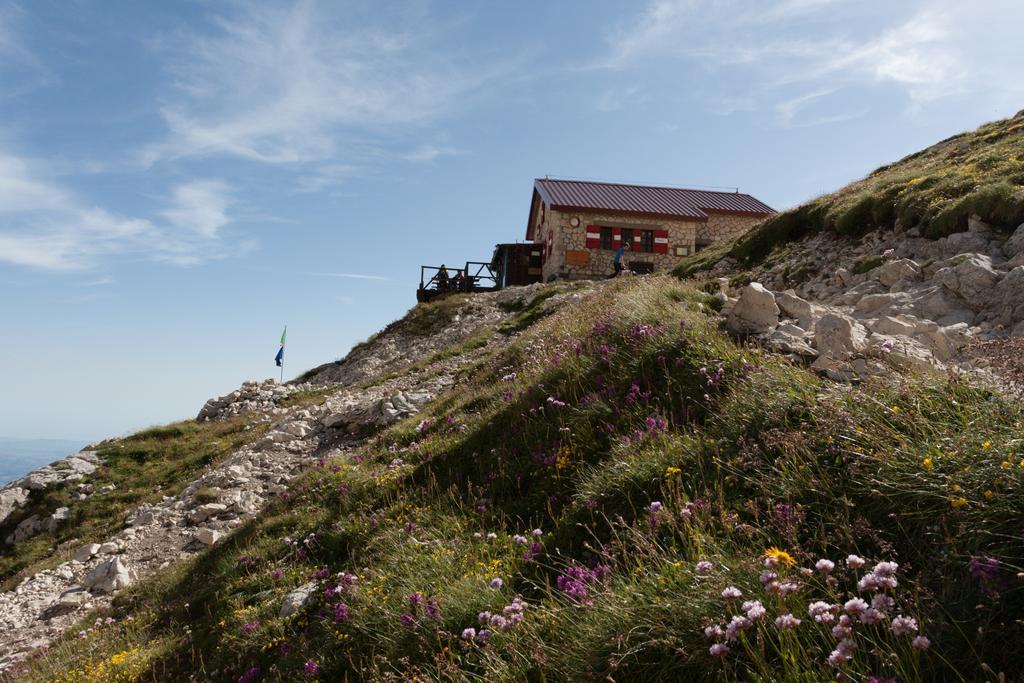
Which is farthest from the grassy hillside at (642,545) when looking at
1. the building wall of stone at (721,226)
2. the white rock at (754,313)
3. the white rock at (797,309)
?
the building wall of stone at (721,226)

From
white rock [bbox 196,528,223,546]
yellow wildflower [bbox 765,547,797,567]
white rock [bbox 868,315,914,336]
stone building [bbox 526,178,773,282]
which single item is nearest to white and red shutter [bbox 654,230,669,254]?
stone building [bbox 526,178,773,282]

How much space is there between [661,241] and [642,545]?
36.9 m

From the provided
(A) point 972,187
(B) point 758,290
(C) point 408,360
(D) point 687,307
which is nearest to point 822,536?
(B) point 758,290

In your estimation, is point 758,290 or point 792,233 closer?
point 758,290

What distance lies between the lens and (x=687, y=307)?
9195 mm

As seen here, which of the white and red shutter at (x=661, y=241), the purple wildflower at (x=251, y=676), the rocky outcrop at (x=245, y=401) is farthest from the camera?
the white and red shutter at (x=661, y=241)

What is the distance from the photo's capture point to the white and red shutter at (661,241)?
39.1m

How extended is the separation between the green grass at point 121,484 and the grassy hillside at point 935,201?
17537 mm

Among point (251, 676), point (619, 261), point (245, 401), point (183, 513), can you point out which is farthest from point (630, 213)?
point (251, 676)

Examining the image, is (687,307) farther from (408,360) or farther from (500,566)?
(408,360)

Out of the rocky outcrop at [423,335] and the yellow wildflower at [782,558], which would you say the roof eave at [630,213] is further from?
the yellow wildflower at [782,558]

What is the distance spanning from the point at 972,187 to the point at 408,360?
19.1 meters

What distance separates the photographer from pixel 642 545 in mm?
4219

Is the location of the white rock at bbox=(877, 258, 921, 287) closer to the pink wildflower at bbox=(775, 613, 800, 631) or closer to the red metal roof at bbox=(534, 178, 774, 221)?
the pink wildflower at bbox=(775, 613, 800, 631)
